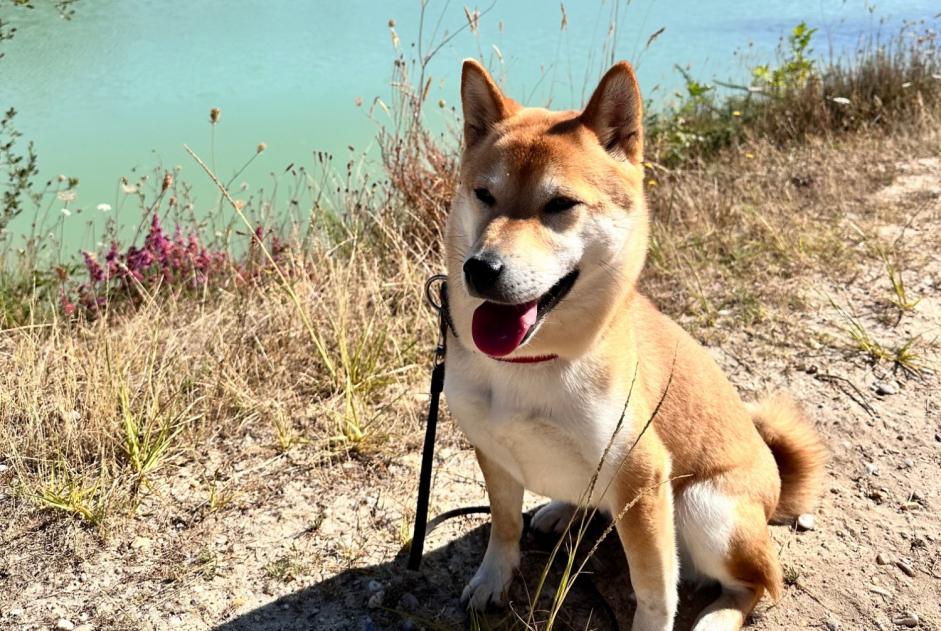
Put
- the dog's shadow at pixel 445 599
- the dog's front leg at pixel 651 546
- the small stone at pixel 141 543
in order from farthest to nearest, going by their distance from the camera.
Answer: the small stone at pixel 141 543, the dog's shadow at pixel 445 599, the dog's front leg at pixel 651 546

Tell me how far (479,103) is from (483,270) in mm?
646

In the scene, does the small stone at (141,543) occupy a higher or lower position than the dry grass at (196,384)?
lower

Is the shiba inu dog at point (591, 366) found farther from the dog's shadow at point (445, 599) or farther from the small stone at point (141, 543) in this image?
the small stone at point (141, 543)

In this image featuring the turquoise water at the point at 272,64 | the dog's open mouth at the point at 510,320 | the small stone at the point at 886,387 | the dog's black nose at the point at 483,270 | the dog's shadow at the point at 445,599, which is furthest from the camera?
the turquoise water at the point at 272,64

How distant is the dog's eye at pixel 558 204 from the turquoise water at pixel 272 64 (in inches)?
125

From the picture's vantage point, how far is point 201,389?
3.08 meters

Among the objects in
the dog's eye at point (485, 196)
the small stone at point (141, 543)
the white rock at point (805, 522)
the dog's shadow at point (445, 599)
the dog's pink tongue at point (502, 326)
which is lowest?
the white rock at point (805, 522)

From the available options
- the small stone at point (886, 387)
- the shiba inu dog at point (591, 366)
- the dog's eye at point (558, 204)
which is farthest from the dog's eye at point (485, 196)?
the small stone at point (886, 387)

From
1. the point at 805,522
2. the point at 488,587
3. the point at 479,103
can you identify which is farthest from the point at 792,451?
the point at 479,103

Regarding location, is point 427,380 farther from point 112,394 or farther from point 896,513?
point 896,513

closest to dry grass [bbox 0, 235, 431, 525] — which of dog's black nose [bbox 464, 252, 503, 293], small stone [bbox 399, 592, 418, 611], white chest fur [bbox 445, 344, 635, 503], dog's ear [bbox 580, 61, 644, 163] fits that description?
small stone [bbox 399, 592, 418, 611]

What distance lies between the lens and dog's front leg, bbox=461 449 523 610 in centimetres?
230

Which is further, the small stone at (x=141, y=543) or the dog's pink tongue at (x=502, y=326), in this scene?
the small stone at (x=141, y=543)

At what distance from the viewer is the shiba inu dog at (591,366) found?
6.15ft
